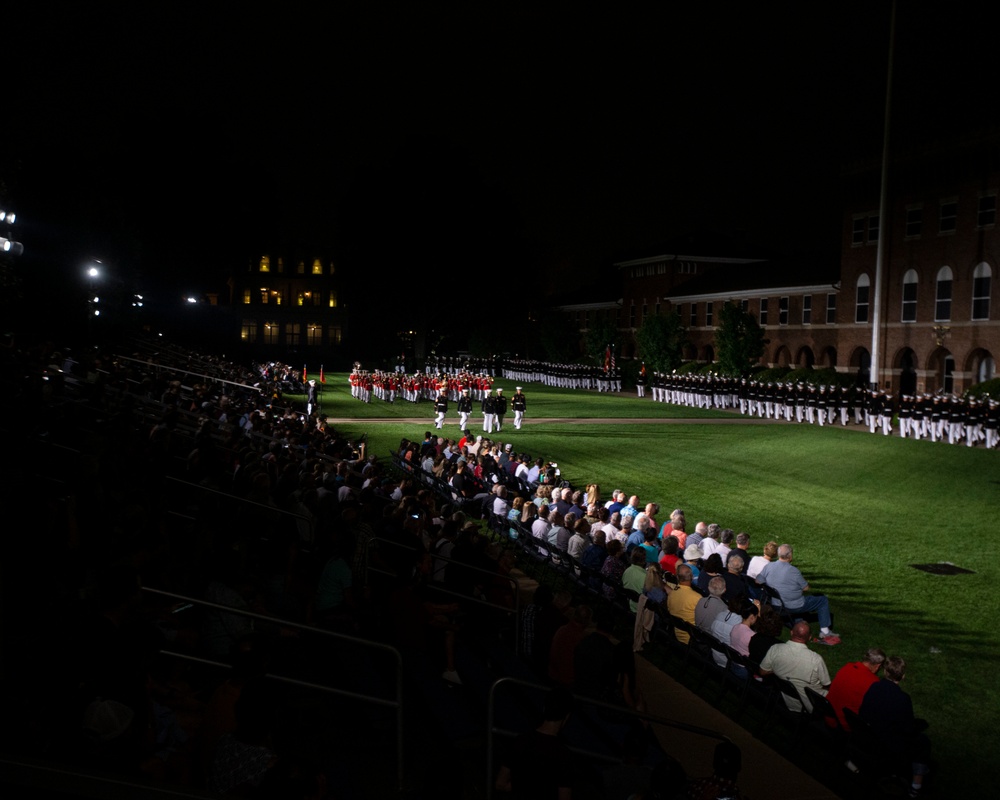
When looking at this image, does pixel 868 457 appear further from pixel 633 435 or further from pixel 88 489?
pixel 88 489

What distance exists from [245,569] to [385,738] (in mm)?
2941

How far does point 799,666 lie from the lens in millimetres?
8484

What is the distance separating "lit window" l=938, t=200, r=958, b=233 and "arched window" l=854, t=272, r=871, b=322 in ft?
18.6

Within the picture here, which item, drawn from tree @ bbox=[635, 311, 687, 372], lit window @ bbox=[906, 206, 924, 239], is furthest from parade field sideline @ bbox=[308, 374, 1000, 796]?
tree @ bbox=[635, 311, 687, 372]

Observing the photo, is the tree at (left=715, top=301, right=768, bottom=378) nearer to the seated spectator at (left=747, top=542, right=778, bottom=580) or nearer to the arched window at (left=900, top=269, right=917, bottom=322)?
the arched window at (left=900, top=269, right=917, bottom=322)

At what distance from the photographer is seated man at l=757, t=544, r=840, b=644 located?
11.5 metres

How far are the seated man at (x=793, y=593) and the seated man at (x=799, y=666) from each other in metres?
2.96

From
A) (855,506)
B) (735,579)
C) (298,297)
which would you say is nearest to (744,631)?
(735,579)

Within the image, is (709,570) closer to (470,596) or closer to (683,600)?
(683,600)

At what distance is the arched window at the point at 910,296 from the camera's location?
151 feet

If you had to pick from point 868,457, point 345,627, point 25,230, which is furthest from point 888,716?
point 25,230

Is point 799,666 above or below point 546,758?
below

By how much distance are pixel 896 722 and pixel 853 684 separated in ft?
2.08

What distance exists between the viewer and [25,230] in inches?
1587
